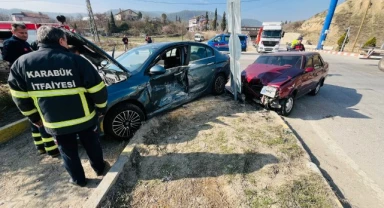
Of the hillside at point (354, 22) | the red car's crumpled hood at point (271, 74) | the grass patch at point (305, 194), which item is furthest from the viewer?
the hillside at point (354, 22)

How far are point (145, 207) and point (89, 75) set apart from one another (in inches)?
60.5

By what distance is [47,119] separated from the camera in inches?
85.6

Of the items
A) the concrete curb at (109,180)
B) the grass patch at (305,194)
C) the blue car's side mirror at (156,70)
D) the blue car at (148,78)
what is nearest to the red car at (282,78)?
the blue car at (148,78)

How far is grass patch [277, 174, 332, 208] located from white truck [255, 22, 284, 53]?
1815 centimetres

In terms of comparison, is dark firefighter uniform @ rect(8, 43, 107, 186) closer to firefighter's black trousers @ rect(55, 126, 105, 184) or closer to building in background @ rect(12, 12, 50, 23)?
firefighter's black trousers @ rect(55, 126, 105, 184)

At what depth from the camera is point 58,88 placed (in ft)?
6.81

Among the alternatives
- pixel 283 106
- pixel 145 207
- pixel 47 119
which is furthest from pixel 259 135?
pixel 47 119

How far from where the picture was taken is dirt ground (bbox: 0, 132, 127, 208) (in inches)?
97.3

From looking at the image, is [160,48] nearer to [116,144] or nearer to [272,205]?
[116,144]

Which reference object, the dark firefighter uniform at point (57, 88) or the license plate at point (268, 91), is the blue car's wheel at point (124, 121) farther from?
the license plate at point (268, 91)

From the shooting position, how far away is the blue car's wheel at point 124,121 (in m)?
3.33

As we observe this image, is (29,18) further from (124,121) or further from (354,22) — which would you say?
(354,22)

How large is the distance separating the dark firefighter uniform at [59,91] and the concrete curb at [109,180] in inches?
20.7

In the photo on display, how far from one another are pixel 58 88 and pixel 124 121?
1.50 m
